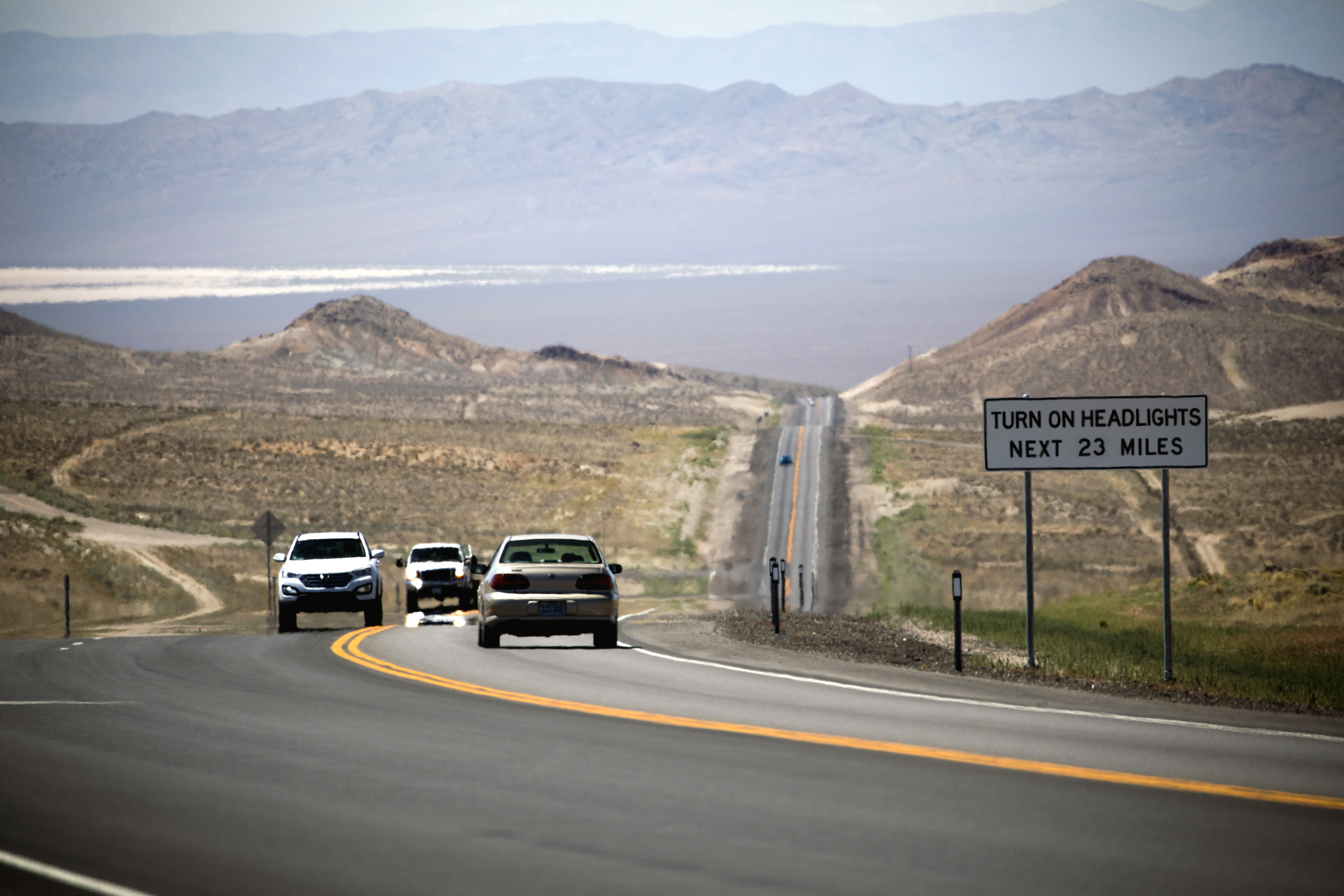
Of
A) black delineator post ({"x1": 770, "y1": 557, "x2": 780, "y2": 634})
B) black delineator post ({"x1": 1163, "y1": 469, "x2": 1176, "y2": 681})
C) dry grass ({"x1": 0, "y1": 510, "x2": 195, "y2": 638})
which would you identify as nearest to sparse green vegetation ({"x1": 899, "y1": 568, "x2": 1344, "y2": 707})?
black delineator post ({"x1": 1163, "y1": 469, "x2": 1176, "y2": 681})

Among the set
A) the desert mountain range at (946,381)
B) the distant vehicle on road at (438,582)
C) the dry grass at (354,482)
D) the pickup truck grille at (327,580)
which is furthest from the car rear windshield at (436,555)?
the desert mountain range at (946,381)

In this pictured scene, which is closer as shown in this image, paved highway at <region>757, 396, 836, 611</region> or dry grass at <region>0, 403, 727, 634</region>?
paved highway at <region>757, 396, 836, 611</region>

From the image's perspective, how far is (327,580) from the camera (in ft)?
82.4

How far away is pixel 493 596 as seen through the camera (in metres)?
18.3

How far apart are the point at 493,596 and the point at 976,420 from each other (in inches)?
4907

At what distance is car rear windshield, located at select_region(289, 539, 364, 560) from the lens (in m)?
26.2

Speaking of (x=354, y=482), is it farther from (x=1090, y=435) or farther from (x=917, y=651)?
(x=1090, y=435)

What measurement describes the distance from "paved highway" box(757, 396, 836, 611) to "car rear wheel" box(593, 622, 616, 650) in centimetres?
1781

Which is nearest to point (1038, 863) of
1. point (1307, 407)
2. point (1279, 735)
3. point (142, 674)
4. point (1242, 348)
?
point (1279, 735)

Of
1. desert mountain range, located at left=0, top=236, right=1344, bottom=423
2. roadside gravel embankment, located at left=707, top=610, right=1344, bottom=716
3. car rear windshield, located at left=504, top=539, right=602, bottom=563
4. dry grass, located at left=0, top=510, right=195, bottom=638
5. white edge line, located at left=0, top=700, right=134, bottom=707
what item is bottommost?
dry grass, located at left=0, top=510, right=195, bottom=638

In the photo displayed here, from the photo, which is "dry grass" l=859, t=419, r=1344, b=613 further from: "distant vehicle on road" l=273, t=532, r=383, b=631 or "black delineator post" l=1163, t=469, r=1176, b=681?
"black delineator post" l=1163, t=469, r=1176, b=681

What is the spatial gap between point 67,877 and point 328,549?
782 inches

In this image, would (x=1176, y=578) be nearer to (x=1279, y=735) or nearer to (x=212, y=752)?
(x=1279, y=735)

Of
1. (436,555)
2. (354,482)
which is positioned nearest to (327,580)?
(436,555)
